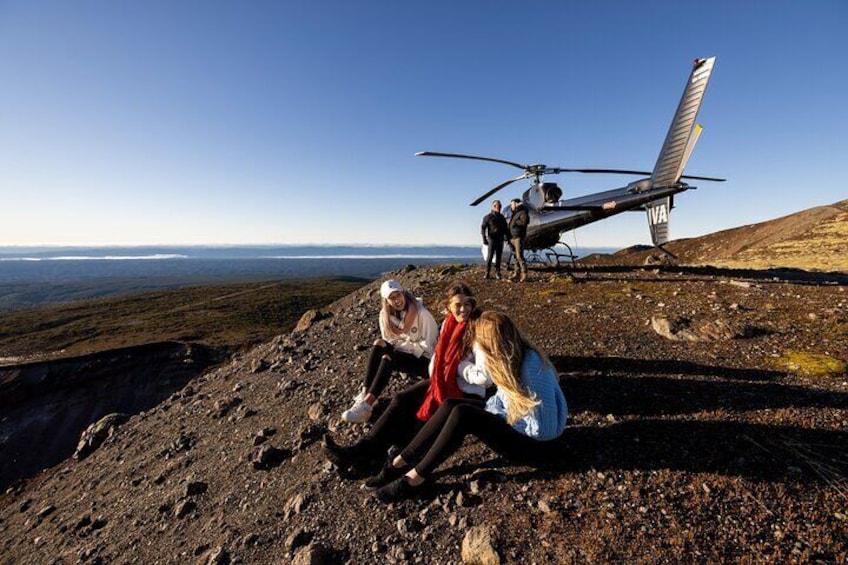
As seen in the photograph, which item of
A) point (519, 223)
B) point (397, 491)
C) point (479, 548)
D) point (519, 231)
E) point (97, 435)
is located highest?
point (519, 223)

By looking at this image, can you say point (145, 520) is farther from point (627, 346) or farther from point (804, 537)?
point (627, 346)

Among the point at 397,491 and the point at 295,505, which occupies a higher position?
the point at 397,491

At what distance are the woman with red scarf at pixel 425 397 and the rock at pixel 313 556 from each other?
108 cm

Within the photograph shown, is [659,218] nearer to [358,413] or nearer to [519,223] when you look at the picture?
[519,223]

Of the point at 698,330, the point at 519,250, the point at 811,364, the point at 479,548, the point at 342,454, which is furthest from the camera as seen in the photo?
the point at 519,250

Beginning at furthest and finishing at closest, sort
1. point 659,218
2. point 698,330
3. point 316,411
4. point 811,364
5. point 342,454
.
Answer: point 659,218 < point 698,330 < point 316,411 < point 811,364 < point 342,454

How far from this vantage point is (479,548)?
399cm

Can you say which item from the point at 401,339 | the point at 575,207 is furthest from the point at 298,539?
the point at 575,207

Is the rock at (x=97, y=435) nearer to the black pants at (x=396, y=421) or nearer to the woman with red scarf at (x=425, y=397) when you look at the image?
the woman with red scarf at (x=425, y=397)

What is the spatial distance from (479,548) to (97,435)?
14.5 metres

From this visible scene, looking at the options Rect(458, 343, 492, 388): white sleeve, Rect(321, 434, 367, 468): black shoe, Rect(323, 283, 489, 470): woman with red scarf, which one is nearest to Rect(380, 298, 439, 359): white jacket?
Rect(323, 283, 489, 470): woman with red scarf

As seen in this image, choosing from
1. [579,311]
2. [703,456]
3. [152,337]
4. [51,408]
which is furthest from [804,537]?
[152,337]

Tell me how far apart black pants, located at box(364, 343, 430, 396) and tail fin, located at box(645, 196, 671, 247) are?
506 inches

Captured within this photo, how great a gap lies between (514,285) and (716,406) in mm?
9702
